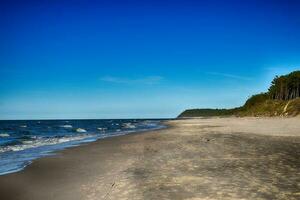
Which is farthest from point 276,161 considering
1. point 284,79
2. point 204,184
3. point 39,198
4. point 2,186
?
point 284,79

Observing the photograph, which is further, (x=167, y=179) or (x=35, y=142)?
(x=35, y=142)

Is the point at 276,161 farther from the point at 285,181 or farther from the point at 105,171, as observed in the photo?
the point at 105,171

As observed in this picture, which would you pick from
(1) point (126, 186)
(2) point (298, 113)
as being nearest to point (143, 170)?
(1) point (126, 186)

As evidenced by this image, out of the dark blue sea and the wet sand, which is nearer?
the wet sand

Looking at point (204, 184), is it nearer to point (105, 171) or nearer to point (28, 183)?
point (105, 171)

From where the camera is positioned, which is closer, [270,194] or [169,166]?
[270,194]

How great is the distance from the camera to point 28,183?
10.7 metres

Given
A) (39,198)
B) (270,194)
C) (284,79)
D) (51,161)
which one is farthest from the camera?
(284,79)

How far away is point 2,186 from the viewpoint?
10.1 meters

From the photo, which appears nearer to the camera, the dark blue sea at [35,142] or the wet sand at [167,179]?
the wet sand at [167,179]

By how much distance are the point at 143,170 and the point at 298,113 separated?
53299 mm

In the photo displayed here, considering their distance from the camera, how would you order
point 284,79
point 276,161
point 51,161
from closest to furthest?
point 276,161, point 51,161, point 284,79

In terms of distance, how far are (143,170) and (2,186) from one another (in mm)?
4753

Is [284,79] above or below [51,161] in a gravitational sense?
above
